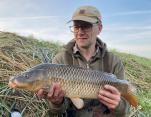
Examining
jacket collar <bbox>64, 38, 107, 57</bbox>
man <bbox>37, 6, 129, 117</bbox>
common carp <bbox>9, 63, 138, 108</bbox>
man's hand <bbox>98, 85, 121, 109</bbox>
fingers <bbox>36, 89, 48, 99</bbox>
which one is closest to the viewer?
common carp <bbox>9, 63, 138, 108</bbox>

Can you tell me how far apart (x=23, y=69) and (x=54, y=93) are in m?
2.17

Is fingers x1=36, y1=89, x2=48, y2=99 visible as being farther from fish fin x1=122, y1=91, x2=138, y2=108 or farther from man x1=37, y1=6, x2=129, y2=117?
fish fin x1=122, y1=91, x2=138, y2=108

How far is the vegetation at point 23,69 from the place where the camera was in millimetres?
5242

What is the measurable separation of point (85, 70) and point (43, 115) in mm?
1467

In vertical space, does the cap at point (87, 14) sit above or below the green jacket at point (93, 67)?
above

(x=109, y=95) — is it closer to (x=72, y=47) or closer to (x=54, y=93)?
(x=54, y=93)

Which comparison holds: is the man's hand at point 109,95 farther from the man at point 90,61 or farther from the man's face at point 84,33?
the man's face at point 84,33

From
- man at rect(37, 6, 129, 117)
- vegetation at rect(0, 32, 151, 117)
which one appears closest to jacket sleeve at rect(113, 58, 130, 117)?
man at rect(37, 6, 129, 117)

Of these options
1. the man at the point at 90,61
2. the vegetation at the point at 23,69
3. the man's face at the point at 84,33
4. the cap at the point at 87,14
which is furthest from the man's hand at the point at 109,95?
the vegetation at the point at 23,69

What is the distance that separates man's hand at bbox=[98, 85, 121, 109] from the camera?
3.84m

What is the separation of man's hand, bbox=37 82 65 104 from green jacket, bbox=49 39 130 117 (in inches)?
9.9

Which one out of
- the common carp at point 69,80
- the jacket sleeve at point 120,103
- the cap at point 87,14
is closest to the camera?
the common carp at point 69,80

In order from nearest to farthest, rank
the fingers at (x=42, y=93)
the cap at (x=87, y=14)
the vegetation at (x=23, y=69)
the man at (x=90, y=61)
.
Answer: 1. the fingers at (x=42, y=93)
2. the man at (x=90, y=61)
3. the cap at (x=87, y=14)
4. the vegetation at (x=23, y=69)

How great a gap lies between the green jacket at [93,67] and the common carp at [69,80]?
12.5 inches
